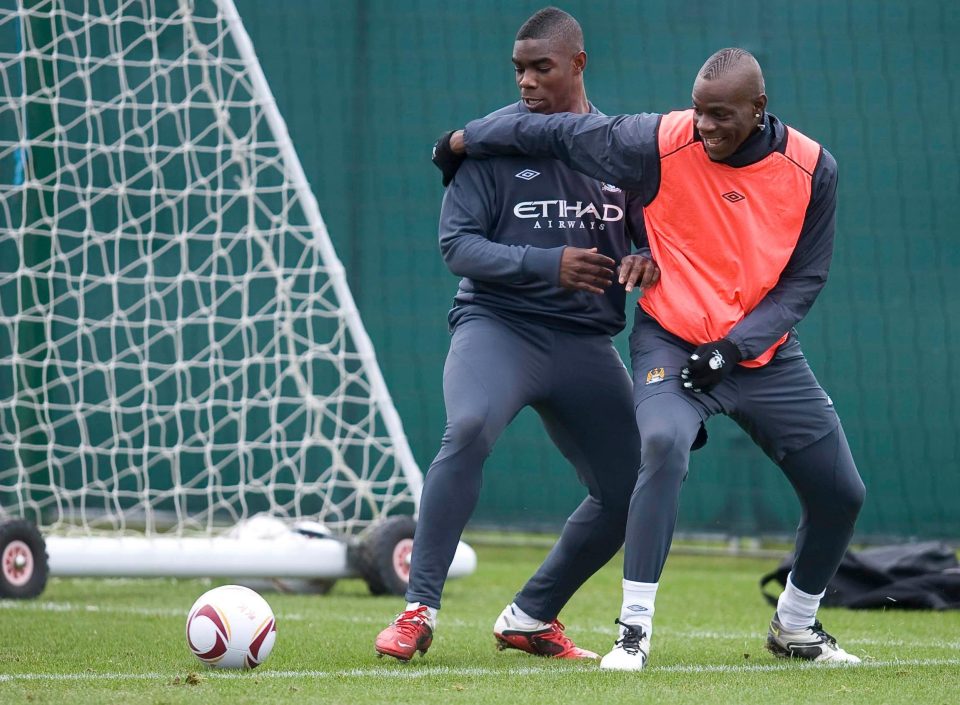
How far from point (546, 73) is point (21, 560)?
3476 millimetres

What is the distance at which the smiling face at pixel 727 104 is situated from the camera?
4332 millimetres

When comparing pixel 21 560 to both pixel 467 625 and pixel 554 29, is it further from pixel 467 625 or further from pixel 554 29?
pixel 554 29

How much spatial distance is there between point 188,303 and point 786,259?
5.44 m

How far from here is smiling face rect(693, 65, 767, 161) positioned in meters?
4.33

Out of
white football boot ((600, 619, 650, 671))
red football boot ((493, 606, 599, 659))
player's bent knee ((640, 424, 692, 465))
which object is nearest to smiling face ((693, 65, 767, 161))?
player's bent knee ((640, 424, 692, 465))

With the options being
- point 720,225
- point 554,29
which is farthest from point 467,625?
point 554,29

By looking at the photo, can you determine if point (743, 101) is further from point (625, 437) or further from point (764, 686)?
point (764, 686)

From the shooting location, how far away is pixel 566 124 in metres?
4.62

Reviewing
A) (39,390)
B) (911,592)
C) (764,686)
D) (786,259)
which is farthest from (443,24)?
(764,686)

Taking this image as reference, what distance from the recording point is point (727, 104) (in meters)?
4.33

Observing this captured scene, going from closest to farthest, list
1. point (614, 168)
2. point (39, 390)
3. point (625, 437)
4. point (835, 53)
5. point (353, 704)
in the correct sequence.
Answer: point (353, 704), point (614, 168), point (625, 437), point (39, 390), point (835, 53)

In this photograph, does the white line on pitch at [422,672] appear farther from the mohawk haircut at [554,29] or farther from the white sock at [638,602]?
the mohawk haircut at [554,29]

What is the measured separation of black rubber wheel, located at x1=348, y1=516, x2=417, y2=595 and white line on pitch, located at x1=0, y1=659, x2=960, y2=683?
251 centimetres

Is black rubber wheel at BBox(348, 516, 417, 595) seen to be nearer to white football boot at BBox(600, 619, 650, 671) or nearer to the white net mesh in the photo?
the white net mesh
